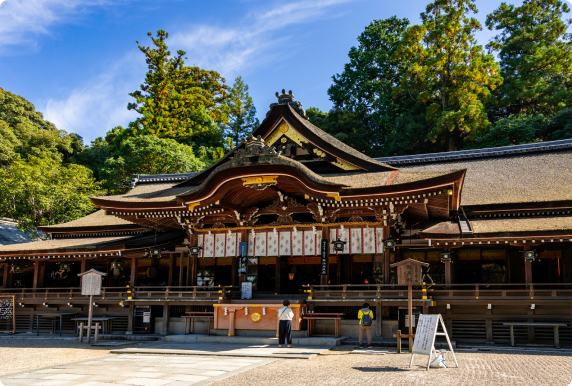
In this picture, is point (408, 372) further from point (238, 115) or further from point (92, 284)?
point (238, 115)

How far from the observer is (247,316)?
15523 millimetres

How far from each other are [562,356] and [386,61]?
41119mm

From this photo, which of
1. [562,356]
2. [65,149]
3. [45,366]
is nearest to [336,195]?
[562,356]

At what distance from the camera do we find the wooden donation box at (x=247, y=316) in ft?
49.9

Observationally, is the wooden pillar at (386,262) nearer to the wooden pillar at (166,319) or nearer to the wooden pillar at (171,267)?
the wooden pillar at (166,319)

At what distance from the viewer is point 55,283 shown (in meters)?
23.5

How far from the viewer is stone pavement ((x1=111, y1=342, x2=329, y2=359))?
11.8 m

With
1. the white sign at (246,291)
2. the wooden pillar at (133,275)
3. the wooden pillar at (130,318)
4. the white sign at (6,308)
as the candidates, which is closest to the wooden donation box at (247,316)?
the white sign at (246,291)

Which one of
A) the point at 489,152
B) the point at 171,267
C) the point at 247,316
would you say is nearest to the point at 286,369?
the point at 247,316

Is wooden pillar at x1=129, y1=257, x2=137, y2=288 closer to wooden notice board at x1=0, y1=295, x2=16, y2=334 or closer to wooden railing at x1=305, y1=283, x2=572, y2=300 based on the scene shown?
wooden notice board at x1=0, y1=295, x2=16, y2=334

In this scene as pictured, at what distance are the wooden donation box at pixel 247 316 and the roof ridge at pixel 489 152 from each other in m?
12.2

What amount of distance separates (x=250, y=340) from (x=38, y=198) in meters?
19.1

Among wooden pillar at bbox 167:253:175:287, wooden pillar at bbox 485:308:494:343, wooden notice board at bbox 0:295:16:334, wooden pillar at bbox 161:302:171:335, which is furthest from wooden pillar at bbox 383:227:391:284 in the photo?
wooden notice board at bbox 0:295:16:334

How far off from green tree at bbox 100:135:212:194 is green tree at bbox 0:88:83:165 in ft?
24.6
